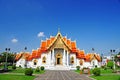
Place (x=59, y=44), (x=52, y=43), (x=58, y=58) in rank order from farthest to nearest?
1. (x=58, y=58)
2. (x=59, y=44)
3. (x=52, y=43)

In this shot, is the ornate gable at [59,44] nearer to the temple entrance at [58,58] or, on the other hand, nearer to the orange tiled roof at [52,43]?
the orange tiled roof at [52,43]

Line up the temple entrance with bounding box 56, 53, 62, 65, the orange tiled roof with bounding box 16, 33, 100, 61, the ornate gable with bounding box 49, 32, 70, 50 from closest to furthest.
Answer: the ornate gable with bounding box 49, 32, 70, 50, the temple entrance with bounding box 56, 53, 62, 65, the orange tiled roof with bounding box 16, 33, 100, 61

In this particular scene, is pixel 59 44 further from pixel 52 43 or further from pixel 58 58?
pixel 58 58

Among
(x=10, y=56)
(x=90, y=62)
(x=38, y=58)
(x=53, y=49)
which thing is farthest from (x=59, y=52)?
(x=10, y=56)

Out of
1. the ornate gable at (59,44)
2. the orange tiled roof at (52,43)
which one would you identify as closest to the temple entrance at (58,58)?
the ornate gable at (59,44)

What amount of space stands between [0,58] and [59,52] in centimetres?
4140

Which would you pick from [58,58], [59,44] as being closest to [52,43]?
[59,44]

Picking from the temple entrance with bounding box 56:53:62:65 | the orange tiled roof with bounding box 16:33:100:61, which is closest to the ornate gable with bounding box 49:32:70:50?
the orange tiled roof with bounding box 16:33:100:61

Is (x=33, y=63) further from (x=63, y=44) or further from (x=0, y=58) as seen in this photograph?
Answer: (x=0, y=58)

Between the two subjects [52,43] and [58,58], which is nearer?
[52,43]

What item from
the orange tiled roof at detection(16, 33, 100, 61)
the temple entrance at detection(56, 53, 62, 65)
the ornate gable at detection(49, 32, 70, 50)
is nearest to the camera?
the ornate gable at detection(49, 32, 70, 50)

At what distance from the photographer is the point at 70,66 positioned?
70.1 meters

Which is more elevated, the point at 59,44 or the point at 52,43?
the point at 52,43

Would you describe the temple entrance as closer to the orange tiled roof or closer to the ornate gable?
the ornate gable
